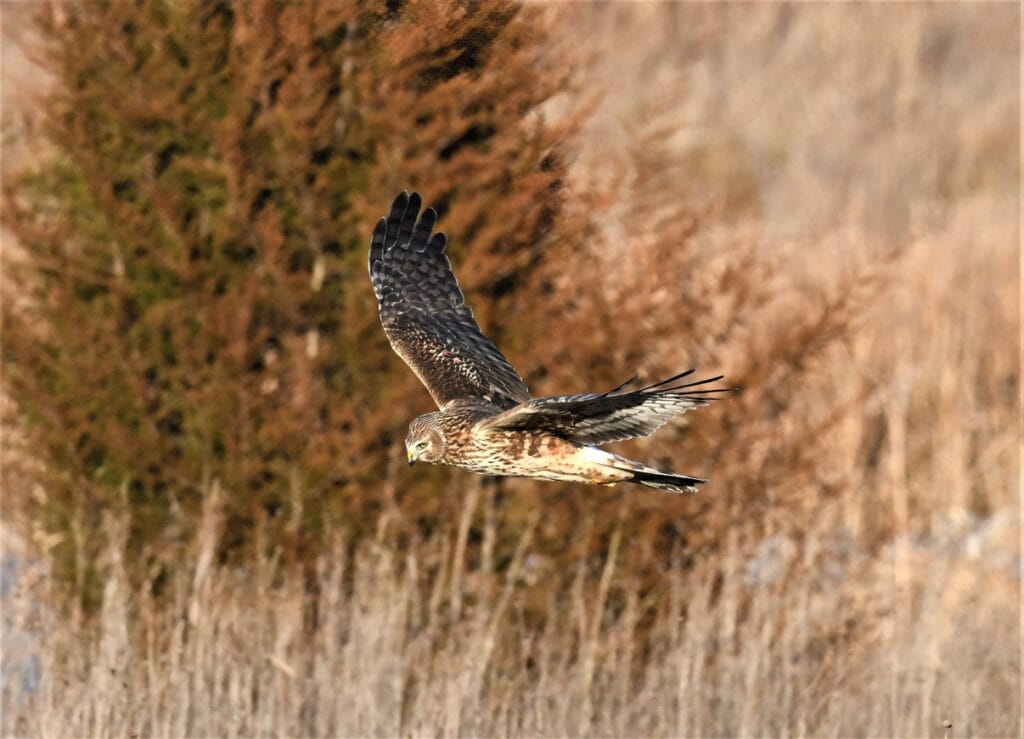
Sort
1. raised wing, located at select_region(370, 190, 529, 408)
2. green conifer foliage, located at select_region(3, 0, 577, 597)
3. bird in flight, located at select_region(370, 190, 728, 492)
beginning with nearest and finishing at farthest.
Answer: bird in flight, located at select_region(370, 190, 728, 492)
raised wing, located at select_region(370, 190, 529, 408)
green conifer foliage, located at select_region(3, 0, 577, 597)

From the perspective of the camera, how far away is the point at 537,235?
27.0 ft

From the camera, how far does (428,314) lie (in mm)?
7758

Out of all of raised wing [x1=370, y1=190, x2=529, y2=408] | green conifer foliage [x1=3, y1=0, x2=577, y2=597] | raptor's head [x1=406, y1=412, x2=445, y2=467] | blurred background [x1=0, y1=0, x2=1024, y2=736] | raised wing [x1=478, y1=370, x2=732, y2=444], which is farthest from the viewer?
green conifer foliage [x1=3, y1=0, x2=577, y2=597]

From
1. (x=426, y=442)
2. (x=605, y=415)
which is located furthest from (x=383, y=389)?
(x=605, y=415)

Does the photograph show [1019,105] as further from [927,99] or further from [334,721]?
[334,721]

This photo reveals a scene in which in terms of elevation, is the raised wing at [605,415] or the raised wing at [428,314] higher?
the raised wing at [428,314]

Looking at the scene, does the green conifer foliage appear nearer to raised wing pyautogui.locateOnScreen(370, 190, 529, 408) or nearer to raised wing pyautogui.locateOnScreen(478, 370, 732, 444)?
raised wing pyautogui.locateOnScreen(370, 190, 529, 408)

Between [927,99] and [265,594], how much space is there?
22281 millimetres

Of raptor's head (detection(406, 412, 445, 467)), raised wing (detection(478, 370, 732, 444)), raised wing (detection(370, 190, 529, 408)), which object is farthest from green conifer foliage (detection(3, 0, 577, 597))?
raised wing (detection(478, 370, 732, 444))

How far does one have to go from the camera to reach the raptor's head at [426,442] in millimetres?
6516

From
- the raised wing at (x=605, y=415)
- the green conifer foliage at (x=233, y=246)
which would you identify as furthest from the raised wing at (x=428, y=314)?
the raised wing at (x=605, y=415)

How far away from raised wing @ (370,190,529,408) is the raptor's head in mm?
528

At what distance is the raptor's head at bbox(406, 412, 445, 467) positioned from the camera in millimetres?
6516

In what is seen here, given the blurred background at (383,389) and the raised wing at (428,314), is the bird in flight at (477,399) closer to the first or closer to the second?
the raised wing at (428,314)
